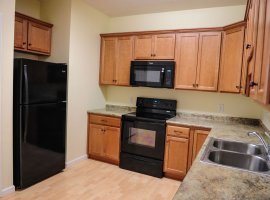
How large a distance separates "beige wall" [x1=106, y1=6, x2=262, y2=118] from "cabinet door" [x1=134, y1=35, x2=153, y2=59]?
38 centimetres

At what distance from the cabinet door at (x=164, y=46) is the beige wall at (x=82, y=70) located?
1124 millimetres

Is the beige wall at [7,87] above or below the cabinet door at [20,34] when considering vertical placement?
below

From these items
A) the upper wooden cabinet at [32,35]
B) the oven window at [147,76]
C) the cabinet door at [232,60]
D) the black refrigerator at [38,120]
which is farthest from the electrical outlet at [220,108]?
the upper wooden cabinet at [32,35]

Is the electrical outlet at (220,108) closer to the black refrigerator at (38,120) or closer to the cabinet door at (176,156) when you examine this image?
the cabinet door at (176,156)

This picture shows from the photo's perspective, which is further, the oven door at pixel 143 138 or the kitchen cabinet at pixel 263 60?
the oven door at pixel 143 138

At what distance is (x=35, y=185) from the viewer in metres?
2.74

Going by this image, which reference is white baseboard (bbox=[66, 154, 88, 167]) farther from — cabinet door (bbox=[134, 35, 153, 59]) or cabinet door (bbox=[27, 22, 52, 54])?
cabinet door (bbox=[134, 35, 153, 59])

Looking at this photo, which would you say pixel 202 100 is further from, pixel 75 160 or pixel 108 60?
pixel 75 160

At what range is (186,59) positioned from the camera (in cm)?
318

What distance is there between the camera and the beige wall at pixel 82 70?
3.29 metres

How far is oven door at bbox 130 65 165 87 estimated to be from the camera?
3.29 meters

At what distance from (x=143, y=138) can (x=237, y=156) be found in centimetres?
170

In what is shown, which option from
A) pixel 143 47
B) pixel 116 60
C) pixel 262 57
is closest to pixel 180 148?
pixel 143 47

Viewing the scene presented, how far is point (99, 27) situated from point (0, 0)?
1.75m
